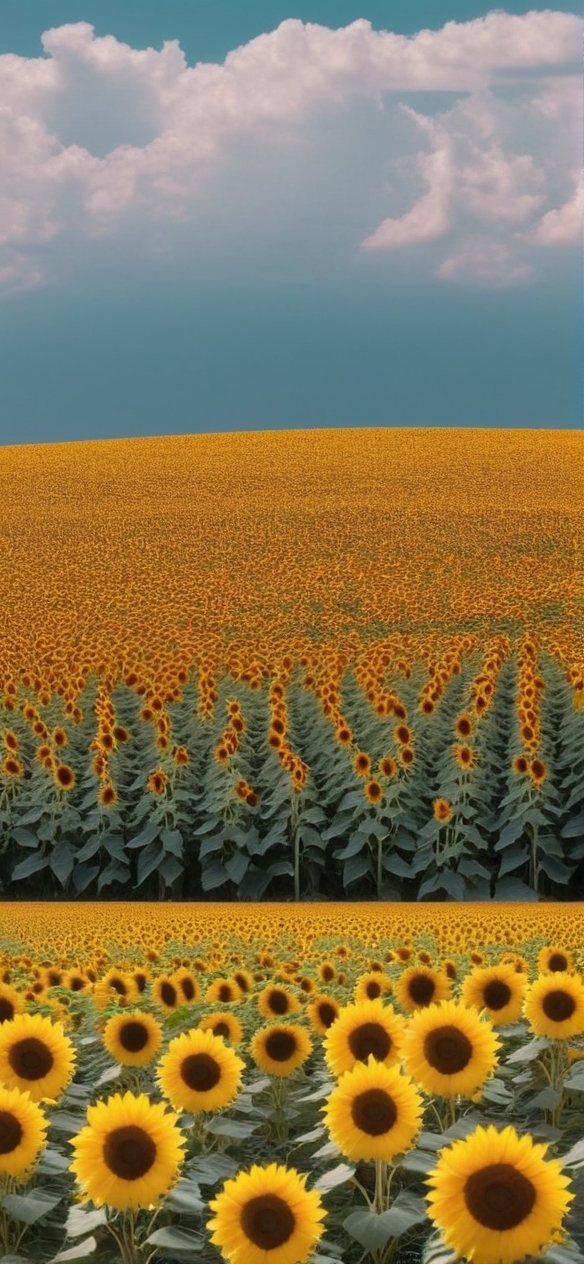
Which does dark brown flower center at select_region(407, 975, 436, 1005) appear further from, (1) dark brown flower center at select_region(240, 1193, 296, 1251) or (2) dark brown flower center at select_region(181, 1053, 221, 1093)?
(1) dark brown flower center at select_region(240, 1193, 296, 1251)

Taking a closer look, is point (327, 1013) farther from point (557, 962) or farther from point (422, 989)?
point (557, 962)

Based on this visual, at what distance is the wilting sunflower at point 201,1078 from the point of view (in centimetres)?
383

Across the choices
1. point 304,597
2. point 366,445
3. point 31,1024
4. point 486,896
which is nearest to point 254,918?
point 486,896

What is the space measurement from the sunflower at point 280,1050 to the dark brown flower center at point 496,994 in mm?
623

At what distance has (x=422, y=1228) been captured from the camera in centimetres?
359

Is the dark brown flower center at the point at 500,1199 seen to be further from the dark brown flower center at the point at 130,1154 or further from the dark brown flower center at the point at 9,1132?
the dark brown flower center at the point at 9,1132

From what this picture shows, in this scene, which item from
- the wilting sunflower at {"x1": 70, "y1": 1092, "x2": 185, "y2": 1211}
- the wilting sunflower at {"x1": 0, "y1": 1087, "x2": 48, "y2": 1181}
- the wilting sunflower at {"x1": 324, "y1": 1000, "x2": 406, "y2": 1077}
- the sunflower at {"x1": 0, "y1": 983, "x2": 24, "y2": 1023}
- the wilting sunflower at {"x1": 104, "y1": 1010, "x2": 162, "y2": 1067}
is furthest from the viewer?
the sunflower at {"x1": 0, "y1": 983, "x2": 24, "y2": 1023}

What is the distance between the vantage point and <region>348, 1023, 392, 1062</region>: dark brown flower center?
3.80 meters

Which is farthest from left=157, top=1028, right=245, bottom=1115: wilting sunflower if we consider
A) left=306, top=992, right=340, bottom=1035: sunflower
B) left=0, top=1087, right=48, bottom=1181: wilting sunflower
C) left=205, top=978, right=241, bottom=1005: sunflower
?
left=205, top=978, right=241, bottom=1005: sunflower

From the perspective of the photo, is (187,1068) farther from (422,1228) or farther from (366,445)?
(366,445)

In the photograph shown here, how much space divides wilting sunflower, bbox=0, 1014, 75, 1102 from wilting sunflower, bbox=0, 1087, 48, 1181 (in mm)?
322

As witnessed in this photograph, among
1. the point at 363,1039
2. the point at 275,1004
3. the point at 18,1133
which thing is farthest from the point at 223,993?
the point at 18,1133

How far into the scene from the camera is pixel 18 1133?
11.7 ft

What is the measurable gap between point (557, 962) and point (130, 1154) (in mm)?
2227
